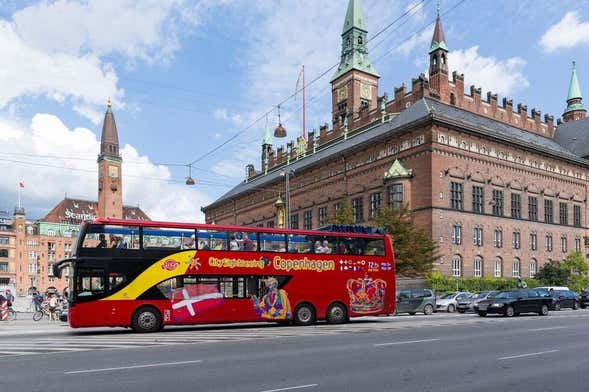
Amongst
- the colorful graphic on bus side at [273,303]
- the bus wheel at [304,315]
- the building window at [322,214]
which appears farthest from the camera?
the building window at [322,214]

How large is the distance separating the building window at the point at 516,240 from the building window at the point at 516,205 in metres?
1.66

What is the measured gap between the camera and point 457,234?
48438 mm

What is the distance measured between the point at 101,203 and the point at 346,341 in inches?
4945

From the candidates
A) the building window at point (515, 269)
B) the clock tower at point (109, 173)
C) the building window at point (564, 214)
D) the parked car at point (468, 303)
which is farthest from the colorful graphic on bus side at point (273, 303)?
the clock tower at point (109, 173)

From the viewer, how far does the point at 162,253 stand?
758 inches

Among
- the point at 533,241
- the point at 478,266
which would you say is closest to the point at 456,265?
the point at 478,266

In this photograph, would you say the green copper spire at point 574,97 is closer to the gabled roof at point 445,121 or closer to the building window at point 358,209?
the gabled roof at point 445,121

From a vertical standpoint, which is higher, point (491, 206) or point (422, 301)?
point (491, 206)

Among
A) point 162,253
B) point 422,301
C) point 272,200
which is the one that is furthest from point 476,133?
point 162,253

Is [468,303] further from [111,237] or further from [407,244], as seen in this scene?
[111,237]

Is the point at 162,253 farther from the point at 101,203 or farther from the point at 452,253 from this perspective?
the point at 101,203

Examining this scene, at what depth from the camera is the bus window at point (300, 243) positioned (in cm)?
2162

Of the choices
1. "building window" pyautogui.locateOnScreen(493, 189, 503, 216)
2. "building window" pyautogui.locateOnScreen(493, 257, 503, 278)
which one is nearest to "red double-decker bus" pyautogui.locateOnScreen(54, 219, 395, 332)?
"building window" pyautogui.locateOnScreen(493, 257, 503, 278)

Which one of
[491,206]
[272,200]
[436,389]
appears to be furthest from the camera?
[272,200]
